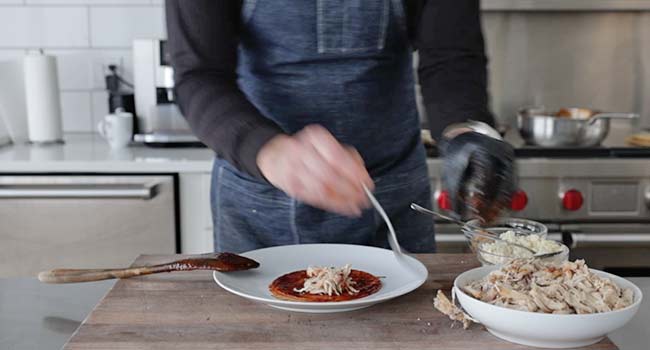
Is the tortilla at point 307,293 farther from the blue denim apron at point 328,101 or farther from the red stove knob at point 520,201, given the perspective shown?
the red stove knob at point 520,201

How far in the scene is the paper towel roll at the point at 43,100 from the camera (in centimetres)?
215

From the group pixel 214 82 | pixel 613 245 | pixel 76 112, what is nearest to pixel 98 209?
pixel 76 112

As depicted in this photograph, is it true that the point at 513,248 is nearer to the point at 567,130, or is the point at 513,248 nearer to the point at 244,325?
the point at 244,325

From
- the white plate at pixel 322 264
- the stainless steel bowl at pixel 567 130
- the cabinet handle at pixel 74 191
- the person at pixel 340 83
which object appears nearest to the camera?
the white plate at pixel 322 264

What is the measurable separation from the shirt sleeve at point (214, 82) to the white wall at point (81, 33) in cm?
122

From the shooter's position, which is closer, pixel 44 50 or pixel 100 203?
pixel 100 203

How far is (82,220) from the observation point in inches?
76.4

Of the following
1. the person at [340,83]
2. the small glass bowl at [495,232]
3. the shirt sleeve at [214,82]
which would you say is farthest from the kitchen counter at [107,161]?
the small glass bowl at [495,232]

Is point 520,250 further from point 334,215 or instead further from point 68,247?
point 68,247

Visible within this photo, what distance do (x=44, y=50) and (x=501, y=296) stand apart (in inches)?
76.0

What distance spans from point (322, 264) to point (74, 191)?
3.31 feet

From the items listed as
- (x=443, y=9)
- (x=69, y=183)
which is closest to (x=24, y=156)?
(x=69, y=183)

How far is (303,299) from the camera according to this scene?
35.1 inches

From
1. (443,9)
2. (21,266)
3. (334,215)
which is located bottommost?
(21,266)
